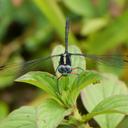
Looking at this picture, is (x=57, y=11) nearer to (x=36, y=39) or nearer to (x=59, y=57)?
(x=36, y=39)

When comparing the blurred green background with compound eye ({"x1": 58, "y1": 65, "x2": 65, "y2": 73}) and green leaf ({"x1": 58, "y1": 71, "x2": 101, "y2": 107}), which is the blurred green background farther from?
green leaf ({"x1": 58, "y1": 71, "x2": 101, "y2": 107})

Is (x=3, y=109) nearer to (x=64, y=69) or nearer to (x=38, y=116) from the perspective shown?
(x=64, y=69)

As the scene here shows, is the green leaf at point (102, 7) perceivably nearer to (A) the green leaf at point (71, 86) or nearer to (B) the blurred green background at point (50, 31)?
(B) the blurred green background at point (50, 31)

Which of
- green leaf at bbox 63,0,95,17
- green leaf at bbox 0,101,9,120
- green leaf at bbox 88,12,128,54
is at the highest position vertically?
green leaf at bbox 63,0,95,17

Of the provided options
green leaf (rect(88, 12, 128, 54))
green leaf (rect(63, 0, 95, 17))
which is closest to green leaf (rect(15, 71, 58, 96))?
green leaf (rect(88, 12, 128, 54))

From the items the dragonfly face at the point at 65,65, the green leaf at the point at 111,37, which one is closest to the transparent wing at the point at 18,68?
the dragonfly face at the point at 65,65

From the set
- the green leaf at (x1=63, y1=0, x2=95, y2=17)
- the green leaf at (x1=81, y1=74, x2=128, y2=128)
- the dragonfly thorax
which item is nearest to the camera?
the dragonfly thorax
